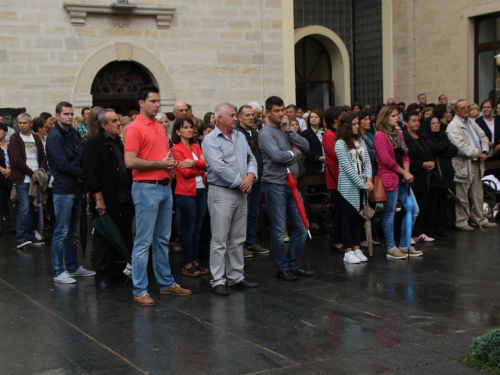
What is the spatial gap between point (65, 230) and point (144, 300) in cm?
162

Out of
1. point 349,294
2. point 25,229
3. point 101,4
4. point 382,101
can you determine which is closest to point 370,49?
point 382,101

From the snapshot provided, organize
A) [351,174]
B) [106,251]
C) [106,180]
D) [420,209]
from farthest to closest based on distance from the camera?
1. [420,209]
2. [351,174]
3. [106,251]
4. [106,180]

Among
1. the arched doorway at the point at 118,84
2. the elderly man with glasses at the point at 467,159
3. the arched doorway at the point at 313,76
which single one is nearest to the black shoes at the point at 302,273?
the elderly man with glasses at the point at 467,159

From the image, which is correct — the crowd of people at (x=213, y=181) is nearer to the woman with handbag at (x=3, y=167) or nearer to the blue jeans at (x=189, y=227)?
the blue jeans at (x=189, y=227)

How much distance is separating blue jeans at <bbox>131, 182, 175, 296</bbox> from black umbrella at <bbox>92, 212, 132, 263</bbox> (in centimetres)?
49

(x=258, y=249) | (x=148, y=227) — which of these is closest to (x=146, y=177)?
(x=148, y=227)

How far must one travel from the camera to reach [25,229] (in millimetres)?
11320

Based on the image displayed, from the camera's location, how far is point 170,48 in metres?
16.4

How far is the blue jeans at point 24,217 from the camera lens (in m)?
11.3

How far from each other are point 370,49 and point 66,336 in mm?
16188

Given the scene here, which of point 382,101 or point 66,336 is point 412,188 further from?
point 382,101

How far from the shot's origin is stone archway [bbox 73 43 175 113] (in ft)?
50.8

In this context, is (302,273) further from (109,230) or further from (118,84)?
(118,84)

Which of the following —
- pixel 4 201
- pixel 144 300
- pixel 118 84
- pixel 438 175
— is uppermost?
pixel 118 84
